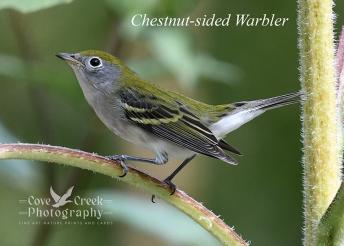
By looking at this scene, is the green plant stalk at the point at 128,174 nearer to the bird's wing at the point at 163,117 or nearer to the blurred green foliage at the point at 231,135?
the bird's wing at the point at 163,117

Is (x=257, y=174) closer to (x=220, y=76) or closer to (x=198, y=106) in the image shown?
(x=220, y=76)

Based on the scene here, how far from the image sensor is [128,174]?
1.46 metres

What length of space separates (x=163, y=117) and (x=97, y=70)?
33 centimetres

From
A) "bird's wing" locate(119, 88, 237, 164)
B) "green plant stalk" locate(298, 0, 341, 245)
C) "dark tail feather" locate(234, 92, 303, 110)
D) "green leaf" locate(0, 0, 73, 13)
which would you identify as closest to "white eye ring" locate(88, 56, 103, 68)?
"bird's wing" locate(119, 88, 237, 164)

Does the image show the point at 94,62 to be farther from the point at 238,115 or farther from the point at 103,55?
the point at 238,115

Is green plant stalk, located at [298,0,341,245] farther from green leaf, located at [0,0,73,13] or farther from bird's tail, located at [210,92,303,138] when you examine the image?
bird's tail, located at [210,92,303,138]

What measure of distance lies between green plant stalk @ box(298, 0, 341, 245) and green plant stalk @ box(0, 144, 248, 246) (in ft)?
0.61

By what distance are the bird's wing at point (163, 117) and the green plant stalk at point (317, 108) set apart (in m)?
1.15

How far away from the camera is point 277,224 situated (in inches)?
229

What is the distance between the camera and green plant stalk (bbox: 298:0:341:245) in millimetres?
1444

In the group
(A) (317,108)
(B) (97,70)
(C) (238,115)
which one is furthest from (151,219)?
(A) (317,108)

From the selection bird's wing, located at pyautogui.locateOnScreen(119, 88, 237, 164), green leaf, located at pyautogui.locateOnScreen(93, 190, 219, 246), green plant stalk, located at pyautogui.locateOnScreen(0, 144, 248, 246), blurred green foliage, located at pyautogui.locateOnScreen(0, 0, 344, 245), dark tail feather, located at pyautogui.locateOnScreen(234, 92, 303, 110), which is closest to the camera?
green plant stalk, located at pyautogui.locateOnScreen(0, 144, 248, 246)

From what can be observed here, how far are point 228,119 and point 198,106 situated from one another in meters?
0.15

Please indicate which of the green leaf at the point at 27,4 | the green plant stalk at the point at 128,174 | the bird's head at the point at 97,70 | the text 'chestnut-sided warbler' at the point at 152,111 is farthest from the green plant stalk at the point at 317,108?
the bird's head at the point at 97,70
